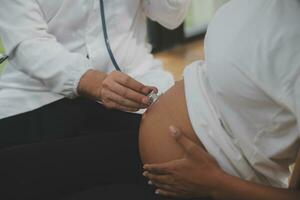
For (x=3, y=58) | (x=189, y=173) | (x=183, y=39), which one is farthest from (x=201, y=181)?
(x=183, y=39)

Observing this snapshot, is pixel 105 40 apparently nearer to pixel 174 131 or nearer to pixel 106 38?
pixel 106 38

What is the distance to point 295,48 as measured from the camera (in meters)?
0.96

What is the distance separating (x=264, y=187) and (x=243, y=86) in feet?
0.71

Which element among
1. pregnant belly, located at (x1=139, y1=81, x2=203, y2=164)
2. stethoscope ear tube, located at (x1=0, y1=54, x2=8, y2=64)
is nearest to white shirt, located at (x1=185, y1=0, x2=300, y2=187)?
pregnant belly, located at (x1=139, y1=81, x2=203, y2=164)

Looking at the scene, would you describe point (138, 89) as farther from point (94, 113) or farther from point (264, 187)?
point (264, 187)

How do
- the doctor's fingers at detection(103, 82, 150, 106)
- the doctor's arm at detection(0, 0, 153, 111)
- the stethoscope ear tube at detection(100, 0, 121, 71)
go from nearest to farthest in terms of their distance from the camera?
the doctor's fingers at detection(103, 82, 150, 106), the doctor's arm at detection(0, 0, 153, 111), the stethoscope ear tube at detection(100, 0, 121, 71)

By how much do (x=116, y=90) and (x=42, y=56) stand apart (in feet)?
0.93

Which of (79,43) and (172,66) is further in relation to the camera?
(172,66)

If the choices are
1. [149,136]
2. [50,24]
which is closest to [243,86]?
[149,136]

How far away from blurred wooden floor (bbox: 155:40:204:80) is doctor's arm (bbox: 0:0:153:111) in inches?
65.3

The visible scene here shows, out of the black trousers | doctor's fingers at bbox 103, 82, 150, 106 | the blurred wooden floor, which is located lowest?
the blurred wooden floor

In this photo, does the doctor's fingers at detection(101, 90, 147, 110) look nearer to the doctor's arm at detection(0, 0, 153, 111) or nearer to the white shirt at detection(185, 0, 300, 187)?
the doctor's arm at detection(0, 0, 153, 111)

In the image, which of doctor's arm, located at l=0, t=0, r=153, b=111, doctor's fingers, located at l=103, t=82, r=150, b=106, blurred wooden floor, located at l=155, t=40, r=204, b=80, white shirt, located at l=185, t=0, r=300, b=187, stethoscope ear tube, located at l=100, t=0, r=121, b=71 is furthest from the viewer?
blurred wooden floor, located at l=155, t=40, r=204, b=80

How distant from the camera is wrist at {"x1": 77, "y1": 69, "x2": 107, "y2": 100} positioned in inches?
50.6
